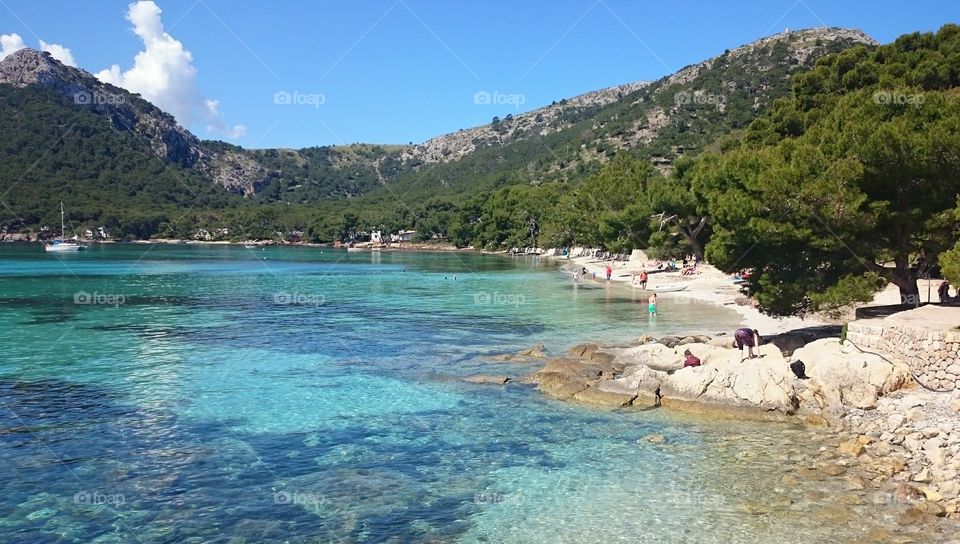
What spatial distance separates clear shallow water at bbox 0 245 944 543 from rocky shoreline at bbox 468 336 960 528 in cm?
107

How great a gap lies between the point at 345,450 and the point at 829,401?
1398cm

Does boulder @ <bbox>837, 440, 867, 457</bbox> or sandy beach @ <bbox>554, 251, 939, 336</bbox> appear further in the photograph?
sandy beach @ <bbox>554, 251, 939, 336</bbox>

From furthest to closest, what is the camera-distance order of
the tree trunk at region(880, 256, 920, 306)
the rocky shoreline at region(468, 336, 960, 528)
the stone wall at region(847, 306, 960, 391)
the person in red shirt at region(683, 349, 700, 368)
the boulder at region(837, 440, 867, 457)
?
the tree trunk at region(880, 256, 920, 306)
the person in red shirt at region(683, 349, 700, 368)
the stone wall at region(847, 306, 960, 391)
the boulder at region(837, 440, 867, 457)
the rocky shoreline at region(468, 336, 960, 528)

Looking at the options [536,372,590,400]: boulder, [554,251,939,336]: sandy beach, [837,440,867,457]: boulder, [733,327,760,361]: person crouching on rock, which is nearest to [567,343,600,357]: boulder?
[536,372,590,400]: boulder

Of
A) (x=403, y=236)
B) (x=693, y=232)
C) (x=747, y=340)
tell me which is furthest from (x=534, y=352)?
(x=403, y=236)

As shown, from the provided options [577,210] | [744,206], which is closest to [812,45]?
[577,210]

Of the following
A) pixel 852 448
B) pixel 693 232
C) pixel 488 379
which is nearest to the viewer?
pixel 852 448

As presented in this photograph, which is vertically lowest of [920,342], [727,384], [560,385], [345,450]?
[345,450]

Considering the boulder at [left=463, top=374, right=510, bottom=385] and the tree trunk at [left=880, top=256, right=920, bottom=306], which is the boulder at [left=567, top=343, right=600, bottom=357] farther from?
the tree trunk at [left=880, top=256, right=920, bottom=306]

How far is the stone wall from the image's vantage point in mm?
19000

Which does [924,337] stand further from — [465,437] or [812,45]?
[812,45]

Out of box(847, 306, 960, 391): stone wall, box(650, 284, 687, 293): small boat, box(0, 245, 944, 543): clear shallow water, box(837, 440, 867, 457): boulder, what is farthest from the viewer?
box(650, 284, 687, 293): small boat

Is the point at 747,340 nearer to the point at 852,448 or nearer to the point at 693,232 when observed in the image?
the point at 852,448

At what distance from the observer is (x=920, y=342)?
19.7 meters
